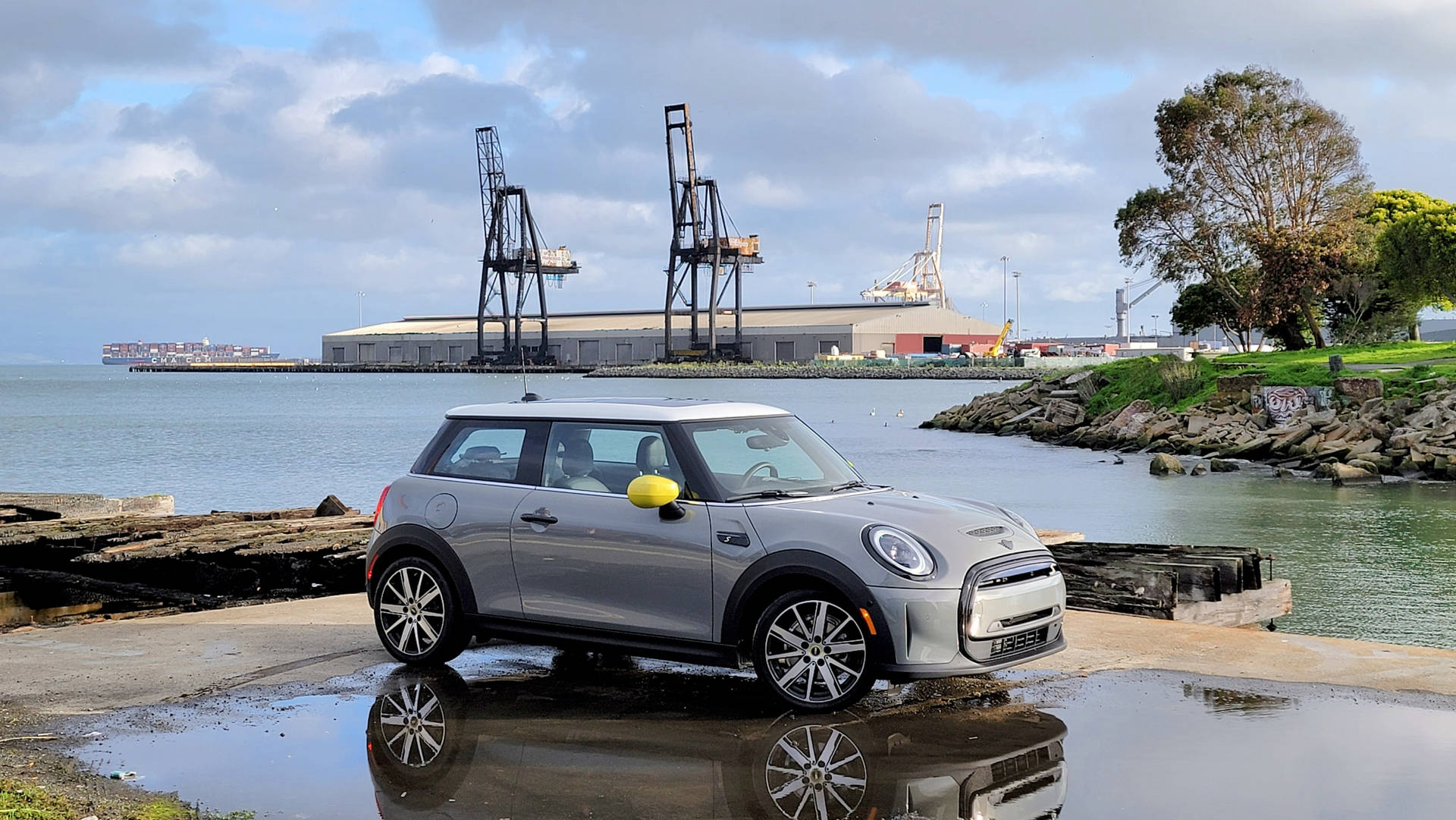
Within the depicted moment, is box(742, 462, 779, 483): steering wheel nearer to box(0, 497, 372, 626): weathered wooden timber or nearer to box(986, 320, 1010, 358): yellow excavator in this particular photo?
box(0, 497, 372, 626): weathered wooden timber

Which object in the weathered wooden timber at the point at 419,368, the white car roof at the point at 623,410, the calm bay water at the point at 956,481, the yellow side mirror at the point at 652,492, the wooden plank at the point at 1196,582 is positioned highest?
the weathered wooden timber at the point at 419,368

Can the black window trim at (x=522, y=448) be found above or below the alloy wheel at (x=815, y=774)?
above

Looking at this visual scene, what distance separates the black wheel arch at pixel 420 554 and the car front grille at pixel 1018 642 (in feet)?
9.82

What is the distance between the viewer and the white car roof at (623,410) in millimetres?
7676

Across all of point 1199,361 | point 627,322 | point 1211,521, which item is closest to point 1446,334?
point 627,322

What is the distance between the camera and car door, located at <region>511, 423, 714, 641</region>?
285 inches

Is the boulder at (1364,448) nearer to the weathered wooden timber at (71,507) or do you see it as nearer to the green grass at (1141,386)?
the green grass at (1141,386)

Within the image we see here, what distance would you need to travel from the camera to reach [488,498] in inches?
313

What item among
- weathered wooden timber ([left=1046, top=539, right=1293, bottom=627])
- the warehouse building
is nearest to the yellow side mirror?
weathered wooden timber ([left=1046, top=539, right=1293, bottom=627])

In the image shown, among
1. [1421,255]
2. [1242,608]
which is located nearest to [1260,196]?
[1421,255]

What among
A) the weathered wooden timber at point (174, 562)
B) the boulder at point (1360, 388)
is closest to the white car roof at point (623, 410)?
the weathered wooden timber at point (174, 562)

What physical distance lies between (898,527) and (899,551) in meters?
0.15

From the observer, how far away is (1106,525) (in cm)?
2339

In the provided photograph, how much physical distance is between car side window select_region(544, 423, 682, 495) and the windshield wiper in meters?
0.35
